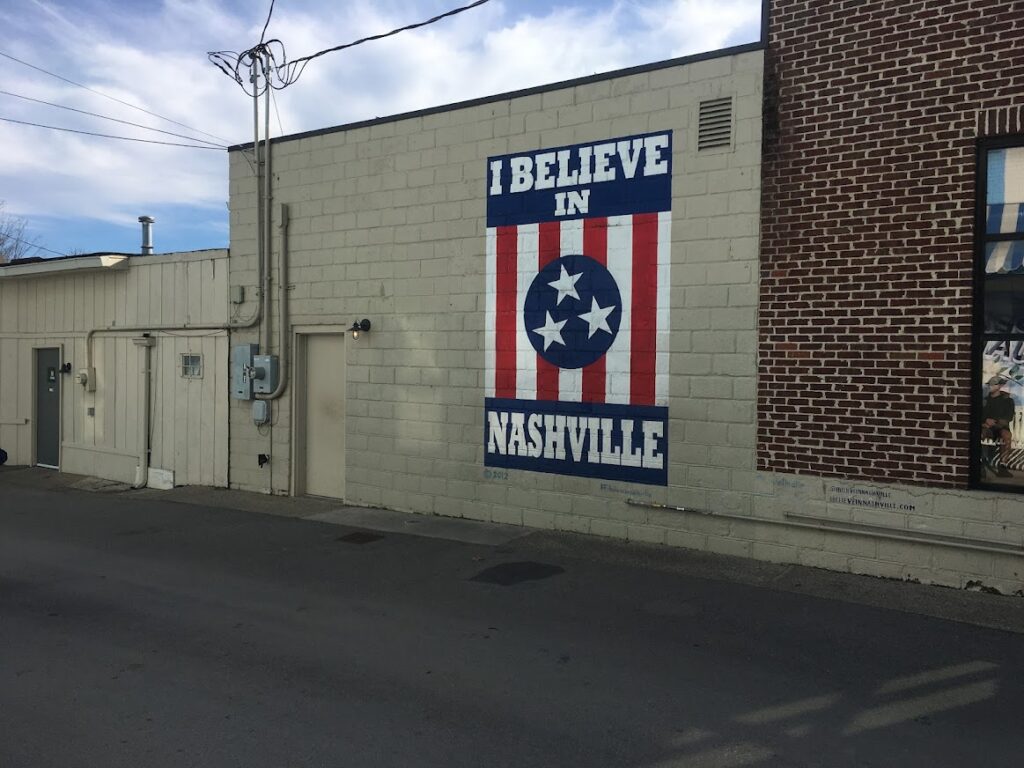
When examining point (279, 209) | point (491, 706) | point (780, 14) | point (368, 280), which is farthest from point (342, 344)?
point (491, 706)

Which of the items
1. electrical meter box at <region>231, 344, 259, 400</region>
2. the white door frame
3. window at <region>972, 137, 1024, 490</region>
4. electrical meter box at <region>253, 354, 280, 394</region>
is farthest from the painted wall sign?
electrical meter box at <region>231, 344, 259, 400</region>

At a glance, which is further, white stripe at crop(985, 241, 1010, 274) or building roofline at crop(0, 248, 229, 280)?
building roofline at crop(0, 248, 229, 280)

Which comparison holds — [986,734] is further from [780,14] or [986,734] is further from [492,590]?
[780,14]

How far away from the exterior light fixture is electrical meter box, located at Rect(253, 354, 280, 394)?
5.13 feet

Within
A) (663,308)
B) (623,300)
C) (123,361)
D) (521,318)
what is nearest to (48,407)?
(123,361)

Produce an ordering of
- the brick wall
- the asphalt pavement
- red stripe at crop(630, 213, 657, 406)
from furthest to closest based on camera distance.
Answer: red stripe at crop(630, 213, 657, 406), the brick wall, the asphalt pavement

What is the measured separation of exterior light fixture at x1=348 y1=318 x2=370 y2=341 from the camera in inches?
445

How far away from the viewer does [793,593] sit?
7254mm

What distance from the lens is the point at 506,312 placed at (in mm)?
10086

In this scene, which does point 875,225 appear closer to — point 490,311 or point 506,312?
point 506,312

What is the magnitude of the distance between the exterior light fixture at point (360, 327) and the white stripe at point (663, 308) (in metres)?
4.19

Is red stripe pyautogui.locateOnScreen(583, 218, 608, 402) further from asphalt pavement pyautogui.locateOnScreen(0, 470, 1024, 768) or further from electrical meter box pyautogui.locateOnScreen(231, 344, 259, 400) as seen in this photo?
electrical meter box pyautogui.locateOnScreen(231, 344, 259, 400)

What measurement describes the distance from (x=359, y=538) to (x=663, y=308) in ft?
14.0

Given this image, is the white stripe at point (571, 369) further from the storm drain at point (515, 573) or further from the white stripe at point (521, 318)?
the storm drain at point (515, 573)
